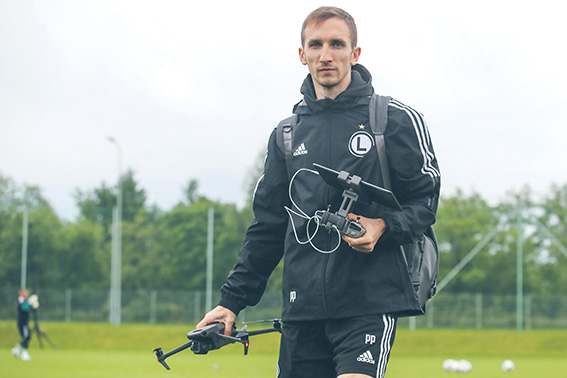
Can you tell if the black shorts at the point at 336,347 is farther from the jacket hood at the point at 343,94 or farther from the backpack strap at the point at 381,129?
the jacket hood at the point at 343,94

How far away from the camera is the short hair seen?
432 centimetres

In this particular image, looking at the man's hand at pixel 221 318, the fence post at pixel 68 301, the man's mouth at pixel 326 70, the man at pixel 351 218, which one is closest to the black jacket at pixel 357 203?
the man at pixel 351 218

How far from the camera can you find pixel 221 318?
4.59 metres

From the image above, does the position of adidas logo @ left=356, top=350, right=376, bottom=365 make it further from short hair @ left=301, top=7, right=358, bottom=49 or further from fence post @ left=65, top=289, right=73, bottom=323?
fence post @ left=65, top=289, right=73, bottom=323

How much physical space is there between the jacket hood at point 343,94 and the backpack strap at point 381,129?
0.28 feet

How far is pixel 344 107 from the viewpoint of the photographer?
14.3 ft

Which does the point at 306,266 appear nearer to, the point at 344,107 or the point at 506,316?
the point at 344,107

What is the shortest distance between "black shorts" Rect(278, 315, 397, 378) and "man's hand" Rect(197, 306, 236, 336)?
32 cm

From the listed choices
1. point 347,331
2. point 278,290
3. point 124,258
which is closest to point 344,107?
point 347,331

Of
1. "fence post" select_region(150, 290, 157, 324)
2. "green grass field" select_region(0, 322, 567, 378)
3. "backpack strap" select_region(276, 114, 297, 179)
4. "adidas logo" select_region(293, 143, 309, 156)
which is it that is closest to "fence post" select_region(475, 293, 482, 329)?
"green grass field" select_region(0, 322, 567, 378)

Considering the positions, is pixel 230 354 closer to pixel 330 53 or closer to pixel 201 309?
pixel 201 309

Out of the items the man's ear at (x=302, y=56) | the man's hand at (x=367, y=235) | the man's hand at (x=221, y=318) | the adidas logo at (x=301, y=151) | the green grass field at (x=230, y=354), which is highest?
the man's ear at (x=302, y=56)

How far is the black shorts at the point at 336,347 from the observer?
13.3 feet

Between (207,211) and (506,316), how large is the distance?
12367 mm
